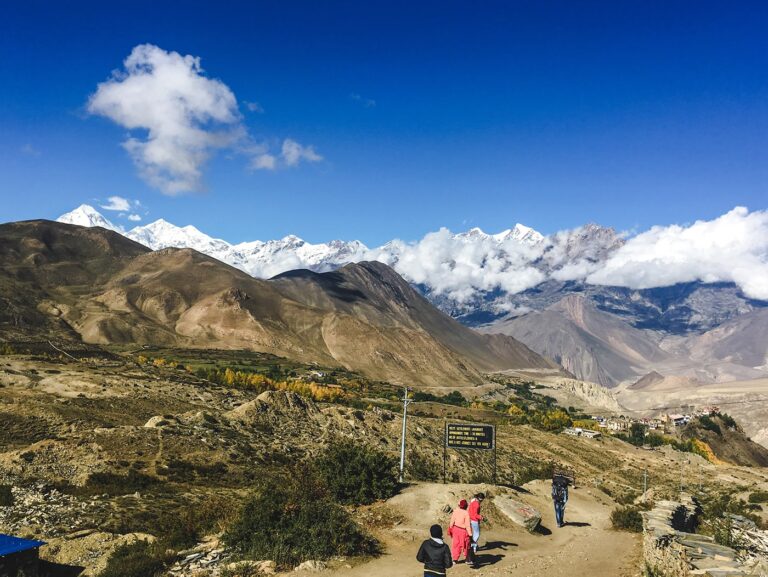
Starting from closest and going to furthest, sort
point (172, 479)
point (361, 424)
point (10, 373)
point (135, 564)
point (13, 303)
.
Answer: point (135, 564) < point (172, 479) < point (361, 424) < point (10, 373) < point (13, 303)

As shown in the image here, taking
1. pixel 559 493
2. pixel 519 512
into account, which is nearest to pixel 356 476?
pixel 519 512

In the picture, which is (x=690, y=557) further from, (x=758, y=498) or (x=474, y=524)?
(x=758, y=498)

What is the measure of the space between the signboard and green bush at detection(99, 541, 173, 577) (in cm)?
2027

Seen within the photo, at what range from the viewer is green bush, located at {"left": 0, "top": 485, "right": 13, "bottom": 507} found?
87.2 feet

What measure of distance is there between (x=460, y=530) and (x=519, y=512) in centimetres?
1051

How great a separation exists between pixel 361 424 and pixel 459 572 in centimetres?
4394

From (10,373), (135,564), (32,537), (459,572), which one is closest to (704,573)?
(459,572)

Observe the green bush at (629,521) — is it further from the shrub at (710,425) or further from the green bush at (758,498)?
the shrub at (710,425)

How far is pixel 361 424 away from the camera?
6144 centimetres

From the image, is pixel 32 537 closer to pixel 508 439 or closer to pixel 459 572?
pixel 459 572

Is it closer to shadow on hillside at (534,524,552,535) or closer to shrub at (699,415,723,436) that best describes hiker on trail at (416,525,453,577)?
shadow on hillside at (534,524,552,535)

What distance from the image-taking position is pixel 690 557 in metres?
15.7

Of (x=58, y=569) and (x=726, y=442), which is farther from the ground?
(x=58, y=569)

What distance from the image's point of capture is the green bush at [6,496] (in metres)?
26.6
